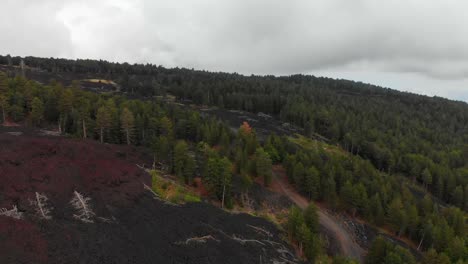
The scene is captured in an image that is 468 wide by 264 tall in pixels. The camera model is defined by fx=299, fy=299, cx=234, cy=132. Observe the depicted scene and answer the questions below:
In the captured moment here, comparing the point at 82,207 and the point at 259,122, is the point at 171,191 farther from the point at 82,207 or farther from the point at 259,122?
the point at 259,122

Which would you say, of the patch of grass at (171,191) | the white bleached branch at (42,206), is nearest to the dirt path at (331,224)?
the patch of grass at (171,191)

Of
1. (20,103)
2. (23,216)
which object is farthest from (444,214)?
(20,103)

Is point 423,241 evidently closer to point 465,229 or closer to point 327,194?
point 465,229

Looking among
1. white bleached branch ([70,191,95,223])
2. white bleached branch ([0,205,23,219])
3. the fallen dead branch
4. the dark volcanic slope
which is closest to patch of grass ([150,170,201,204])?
the dark volcanic slope

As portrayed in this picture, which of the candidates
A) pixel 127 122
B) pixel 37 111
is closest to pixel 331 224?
pixel 127 122

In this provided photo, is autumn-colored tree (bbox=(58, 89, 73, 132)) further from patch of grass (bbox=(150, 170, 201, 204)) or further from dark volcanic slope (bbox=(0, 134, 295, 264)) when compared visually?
patch of grass (bbox=(150, 170, 201, 204))

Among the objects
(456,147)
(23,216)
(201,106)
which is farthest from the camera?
(201,106)
